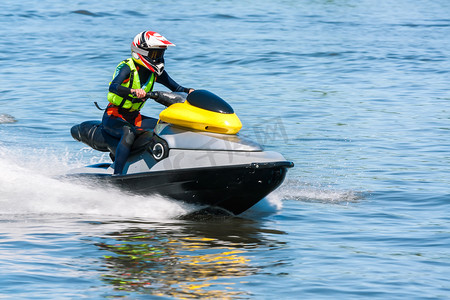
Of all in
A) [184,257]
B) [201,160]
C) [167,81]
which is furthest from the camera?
[167,81]

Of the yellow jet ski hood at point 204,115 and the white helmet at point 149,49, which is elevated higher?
the white helmet at point 149,49

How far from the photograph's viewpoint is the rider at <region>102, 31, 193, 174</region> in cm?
757

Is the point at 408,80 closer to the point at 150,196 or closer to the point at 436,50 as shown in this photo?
the point at 436,50

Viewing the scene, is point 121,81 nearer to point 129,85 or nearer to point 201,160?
point 129,85

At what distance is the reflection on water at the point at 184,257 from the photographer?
566 centimetres

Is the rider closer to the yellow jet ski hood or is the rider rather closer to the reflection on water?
the yellow jet ski hood

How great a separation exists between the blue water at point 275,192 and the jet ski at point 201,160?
9.8 inches

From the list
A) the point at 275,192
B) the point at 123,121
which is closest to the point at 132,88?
the point at 123,121

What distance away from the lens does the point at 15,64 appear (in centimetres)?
1908

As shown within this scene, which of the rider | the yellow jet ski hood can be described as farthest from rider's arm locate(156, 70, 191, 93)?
the yellow jet ski hood

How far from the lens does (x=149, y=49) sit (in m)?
7.62

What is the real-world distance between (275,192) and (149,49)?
2.39 m

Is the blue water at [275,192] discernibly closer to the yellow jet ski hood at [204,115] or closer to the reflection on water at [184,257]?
the reflection on water at [184,257]

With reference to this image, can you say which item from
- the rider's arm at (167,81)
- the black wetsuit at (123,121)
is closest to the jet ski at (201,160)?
the black wetsuit at (123,121)
